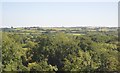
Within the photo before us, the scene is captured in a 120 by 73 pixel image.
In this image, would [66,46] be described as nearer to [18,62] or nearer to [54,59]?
[54,59]

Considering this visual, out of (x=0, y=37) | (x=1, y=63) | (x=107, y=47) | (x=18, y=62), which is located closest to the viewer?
(x=1, y=63)

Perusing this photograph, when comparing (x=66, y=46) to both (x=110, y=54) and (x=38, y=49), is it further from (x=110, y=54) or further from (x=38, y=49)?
(x=110, y=54)

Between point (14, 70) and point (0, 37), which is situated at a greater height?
point (0, 37)

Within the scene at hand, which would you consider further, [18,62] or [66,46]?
[66,46]

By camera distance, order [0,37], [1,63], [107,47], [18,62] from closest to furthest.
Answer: [1,63]
[18,62]
[0,37]
[107,47]

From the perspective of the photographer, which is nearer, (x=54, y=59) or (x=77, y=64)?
(x=77, y=64)

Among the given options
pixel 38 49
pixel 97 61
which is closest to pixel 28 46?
pixel 38 49

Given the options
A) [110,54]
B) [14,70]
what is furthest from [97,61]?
[14,70]
